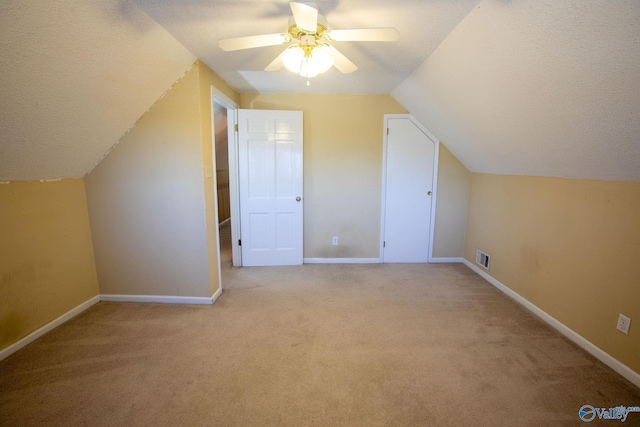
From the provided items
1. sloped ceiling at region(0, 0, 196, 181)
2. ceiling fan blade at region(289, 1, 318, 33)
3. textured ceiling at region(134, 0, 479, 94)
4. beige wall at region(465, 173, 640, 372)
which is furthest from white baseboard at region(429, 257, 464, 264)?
sloped ceiling at region(0, 0, 196, 181)

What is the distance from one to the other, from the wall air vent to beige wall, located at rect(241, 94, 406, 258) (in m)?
1.23

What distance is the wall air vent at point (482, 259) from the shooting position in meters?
3.14

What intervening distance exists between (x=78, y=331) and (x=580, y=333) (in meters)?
3.87

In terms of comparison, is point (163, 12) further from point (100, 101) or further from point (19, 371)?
point (19, 371)

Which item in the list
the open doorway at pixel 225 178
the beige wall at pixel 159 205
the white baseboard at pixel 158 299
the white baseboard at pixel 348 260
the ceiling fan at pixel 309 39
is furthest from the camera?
the white baseboard at pixel 348 260

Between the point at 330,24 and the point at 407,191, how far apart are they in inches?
91.5

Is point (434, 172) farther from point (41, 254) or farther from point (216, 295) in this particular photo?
point (41, 254)

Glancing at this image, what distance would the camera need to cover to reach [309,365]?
70.0 inches

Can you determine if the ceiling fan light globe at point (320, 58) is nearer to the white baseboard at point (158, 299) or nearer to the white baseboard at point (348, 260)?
the white baseboard at point (158, 299)

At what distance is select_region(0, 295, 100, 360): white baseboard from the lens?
72.3 inches

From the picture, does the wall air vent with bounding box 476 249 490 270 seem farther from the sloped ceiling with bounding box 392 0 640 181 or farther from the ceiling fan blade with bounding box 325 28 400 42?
the ceiling fan blade with bounding box 325 28 400 42

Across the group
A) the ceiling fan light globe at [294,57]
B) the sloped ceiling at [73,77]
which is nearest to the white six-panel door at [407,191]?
the ceiling fan light globe at [294,57]

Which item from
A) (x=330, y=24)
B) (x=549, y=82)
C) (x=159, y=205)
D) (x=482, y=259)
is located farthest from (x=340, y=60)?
(x=482, y=259)

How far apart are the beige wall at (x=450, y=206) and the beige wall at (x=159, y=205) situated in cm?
284
